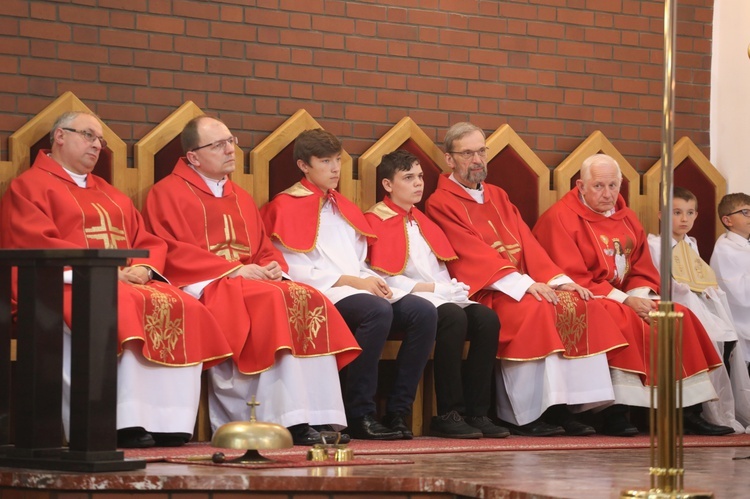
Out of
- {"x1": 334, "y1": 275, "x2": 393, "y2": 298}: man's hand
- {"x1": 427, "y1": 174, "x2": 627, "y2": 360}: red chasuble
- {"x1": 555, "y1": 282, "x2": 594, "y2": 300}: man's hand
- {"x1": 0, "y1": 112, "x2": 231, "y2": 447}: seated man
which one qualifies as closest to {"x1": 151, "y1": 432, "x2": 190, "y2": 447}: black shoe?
{"x1": 0, "y1": 112, "x2": 231, "y2": 447}: seated man

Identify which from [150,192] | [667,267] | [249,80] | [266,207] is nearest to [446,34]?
[249,80]

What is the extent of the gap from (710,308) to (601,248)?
77cm

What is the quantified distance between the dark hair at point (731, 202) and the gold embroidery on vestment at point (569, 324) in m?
1.69

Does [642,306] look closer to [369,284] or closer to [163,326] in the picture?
[369,284]

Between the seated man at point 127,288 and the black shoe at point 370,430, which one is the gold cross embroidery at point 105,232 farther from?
the black shoe at point 370,430

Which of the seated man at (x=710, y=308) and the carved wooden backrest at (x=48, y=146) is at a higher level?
the carved wooden backrest at (x=48, y=146)

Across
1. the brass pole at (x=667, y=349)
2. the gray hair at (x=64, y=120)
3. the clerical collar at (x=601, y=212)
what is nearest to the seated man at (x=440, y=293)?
the clerical collar at (x=601, y=212)

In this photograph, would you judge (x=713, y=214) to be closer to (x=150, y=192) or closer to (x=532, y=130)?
(x=532, y=130)

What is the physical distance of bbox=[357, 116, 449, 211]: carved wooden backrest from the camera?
7188 mm

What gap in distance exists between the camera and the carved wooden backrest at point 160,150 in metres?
6.55

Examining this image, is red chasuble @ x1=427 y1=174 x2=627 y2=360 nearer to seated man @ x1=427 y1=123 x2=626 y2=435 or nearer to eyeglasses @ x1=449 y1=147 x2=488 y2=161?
seated man @ x1=427 y1=123 x2=626 y2=435

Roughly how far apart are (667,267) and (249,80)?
4.29m

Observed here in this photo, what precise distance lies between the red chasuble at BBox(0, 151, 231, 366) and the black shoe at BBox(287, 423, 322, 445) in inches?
19.2

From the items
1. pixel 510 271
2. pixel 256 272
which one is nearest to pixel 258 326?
pixel 256 272
